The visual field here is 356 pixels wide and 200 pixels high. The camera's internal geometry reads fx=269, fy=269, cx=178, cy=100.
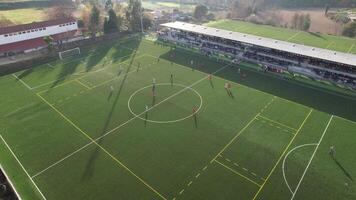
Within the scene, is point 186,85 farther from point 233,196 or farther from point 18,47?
point 18,47

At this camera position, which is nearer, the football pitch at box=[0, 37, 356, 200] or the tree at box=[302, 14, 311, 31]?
the football pitch at box=[0, 37, 356, 200]

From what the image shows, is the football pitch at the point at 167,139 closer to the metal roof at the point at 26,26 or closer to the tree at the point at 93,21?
the metal roof at the point at 26,26

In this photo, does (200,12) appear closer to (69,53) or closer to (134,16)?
(134,16)

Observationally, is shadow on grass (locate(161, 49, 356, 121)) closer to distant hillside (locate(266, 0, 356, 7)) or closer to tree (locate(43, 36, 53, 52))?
tree (locate(43, 36, 53, 52))

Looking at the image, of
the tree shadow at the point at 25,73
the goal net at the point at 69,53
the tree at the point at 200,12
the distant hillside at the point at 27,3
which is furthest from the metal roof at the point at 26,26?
the distant hillside at the point at 27,3

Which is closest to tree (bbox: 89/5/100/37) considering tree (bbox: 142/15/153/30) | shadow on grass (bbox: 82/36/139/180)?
tree (bbox: 142/15/153/30)
